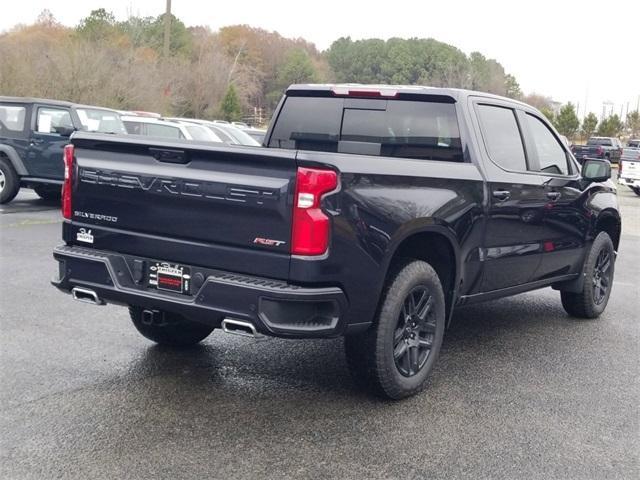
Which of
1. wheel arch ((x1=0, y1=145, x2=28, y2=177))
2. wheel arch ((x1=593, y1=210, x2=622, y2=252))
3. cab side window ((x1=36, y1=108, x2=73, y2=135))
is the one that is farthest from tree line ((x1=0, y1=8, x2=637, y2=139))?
wheel arch ((x1=593, y1=210, x2=622, y2=252))

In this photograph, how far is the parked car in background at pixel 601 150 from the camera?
149ft

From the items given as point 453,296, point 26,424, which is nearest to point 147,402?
point 26,424

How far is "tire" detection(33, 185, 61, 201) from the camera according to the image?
14746 millimetres

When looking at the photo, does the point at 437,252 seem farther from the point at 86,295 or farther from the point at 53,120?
the point at 53,120

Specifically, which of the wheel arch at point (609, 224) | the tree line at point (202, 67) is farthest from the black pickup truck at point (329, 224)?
the tree line at point (202, 67)

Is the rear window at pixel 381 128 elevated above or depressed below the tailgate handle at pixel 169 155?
above

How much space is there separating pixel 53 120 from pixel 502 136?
419 inches

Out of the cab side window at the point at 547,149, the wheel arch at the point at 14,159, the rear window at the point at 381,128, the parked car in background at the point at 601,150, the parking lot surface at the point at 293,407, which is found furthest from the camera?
the parked car in background at the point at 601,150

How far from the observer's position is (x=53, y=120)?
1435 centimetres

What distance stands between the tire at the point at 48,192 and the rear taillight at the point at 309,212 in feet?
37.8

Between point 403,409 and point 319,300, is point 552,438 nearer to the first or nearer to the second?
point 403,409

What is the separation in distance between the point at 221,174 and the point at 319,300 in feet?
2.77

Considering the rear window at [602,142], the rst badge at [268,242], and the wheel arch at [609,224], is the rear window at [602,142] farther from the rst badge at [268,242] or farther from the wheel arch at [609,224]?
the rst badge at [268,242]

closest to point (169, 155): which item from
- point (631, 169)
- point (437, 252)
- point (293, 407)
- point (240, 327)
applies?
point (240, 327)
